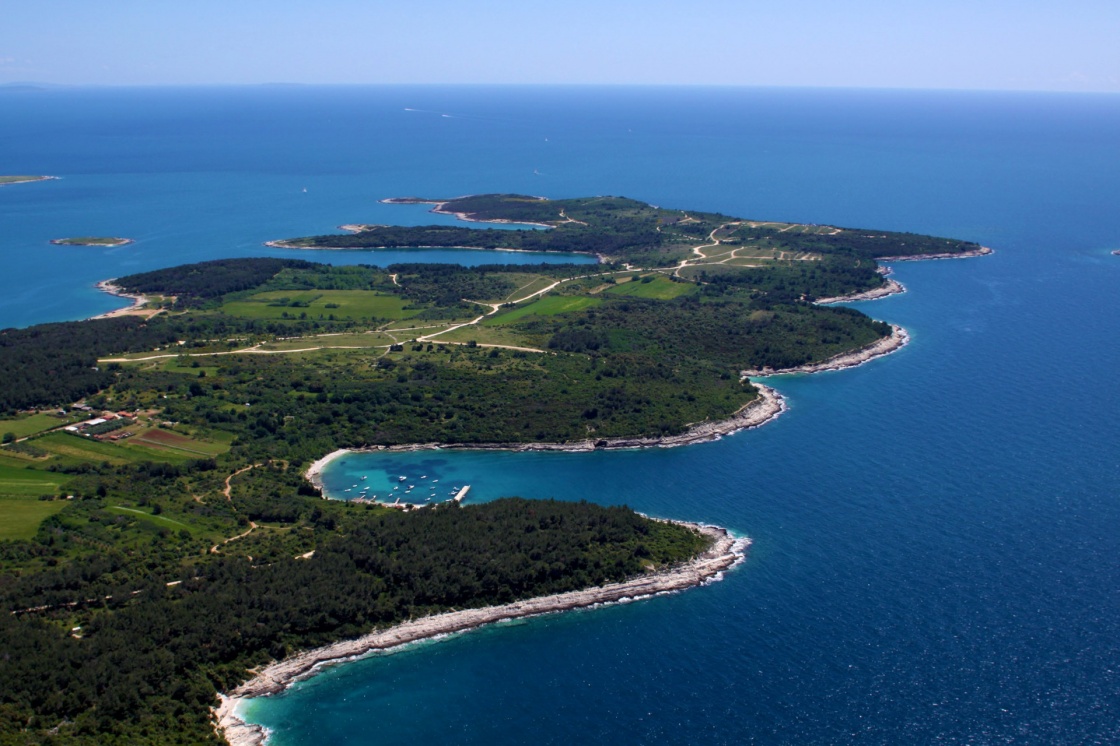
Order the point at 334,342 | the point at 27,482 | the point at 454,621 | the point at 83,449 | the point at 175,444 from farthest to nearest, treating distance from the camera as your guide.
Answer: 1. the point at 334,342
2. the point at 175,444
3. the point at 83,449
4. the point at 27,482
5. the point at 454,621

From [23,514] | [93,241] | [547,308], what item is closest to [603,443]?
[547,308]

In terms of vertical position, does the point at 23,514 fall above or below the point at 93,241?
below

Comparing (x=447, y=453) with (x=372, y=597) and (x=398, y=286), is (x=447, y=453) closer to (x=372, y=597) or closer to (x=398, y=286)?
(x=372, y=597)

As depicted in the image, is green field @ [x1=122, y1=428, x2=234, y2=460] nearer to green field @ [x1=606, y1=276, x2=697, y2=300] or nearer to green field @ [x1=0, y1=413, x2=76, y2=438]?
green field @ [x1=0, y1=413, x2=76, y2=438]

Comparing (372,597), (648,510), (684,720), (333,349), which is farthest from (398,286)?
(684,720)

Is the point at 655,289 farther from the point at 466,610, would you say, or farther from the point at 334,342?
the point at 466,610

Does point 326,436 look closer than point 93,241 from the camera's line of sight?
Yes
